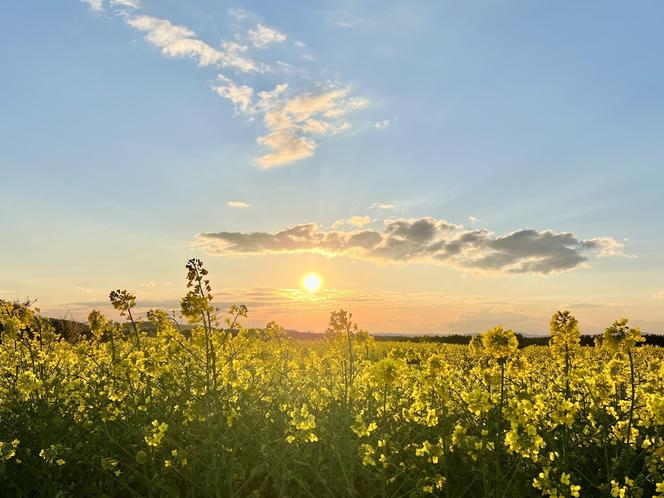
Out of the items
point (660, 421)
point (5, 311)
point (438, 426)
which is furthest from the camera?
point (5, 311)

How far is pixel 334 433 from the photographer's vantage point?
575cm

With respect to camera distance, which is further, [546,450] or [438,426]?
[438,426]

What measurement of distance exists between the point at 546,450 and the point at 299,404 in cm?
315

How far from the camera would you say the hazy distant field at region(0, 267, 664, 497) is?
193 inches

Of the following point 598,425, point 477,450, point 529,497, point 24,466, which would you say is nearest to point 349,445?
point 477,450

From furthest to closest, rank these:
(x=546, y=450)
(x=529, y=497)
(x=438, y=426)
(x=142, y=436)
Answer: (x=438, y=426) → (x=142, y=436) → (x=546, y=450) → (x=529, y=497)

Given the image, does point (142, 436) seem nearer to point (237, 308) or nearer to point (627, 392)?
point (237, 308)

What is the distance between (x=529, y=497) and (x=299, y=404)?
3.16m

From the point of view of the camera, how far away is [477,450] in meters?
5.13

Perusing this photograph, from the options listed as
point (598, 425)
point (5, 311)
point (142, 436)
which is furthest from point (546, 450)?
point (5, 311)

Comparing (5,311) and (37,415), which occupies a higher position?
(5,311)

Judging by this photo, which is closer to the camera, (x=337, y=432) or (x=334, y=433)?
(x=334, y=433)

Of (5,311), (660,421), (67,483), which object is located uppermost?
(5,311)

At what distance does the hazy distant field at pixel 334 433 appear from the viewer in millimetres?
4914
